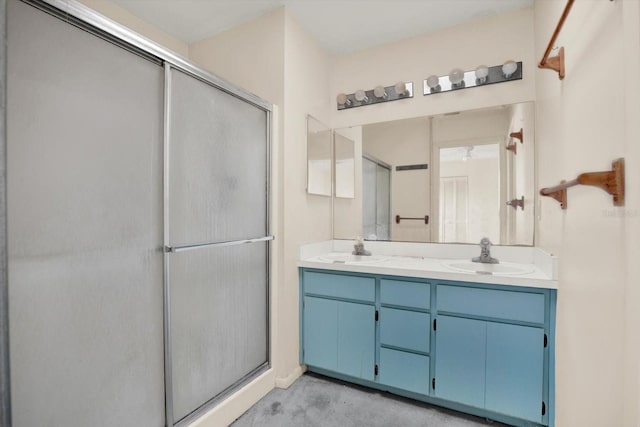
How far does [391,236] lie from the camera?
2.44 metres

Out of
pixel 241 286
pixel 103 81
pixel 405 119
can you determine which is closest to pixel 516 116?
pixel 405 119

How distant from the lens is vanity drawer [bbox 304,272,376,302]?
1952mm

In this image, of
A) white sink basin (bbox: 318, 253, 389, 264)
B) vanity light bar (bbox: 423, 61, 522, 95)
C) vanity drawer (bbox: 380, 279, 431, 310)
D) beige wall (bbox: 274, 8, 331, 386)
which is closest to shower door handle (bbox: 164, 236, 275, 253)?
beige wall (bbox: 274, 8, 331, 386)

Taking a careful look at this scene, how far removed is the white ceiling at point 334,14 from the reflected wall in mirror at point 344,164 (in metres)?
0.80

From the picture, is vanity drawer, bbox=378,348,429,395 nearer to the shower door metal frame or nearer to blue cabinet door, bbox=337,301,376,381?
blue cabinet door, bbox=337,301,376,381

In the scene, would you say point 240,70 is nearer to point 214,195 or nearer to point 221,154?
point 221,154

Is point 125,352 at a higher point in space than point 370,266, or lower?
lower

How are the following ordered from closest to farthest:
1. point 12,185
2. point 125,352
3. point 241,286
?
point 12,185 < point 125,352 < point 241,286

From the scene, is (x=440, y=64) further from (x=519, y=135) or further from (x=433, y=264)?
(x=433, y=264)

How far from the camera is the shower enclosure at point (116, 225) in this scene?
0.92 m

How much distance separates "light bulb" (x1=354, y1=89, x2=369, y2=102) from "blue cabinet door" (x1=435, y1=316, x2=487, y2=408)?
178 cm

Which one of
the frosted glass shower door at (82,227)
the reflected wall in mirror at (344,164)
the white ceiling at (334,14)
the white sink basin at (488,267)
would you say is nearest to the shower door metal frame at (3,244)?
the frosted glass shower door at (82,227)

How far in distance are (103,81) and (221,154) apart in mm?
620

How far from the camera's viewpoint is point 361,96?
2.51 m
